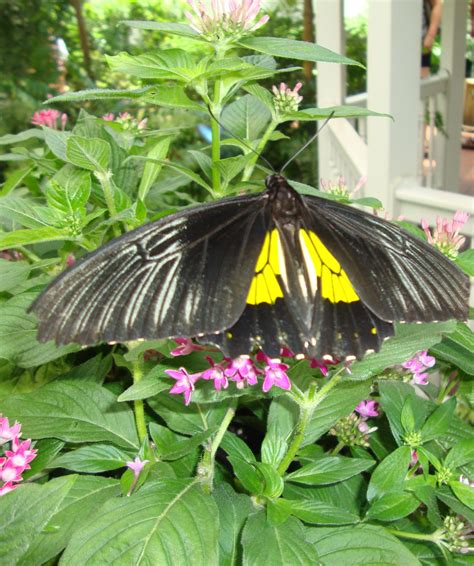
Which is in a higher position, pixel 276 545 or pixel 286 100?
pixel 286 100

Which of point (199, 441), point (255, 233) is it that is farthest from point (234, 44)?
point (199, 441)

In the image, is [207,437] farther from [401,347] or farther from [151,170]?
[151,170]

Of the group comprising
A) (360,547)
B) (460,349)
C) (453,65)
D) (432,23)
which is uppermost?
(432,23)

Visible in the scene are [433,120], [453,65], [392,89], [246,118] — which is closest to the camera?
[246,118]

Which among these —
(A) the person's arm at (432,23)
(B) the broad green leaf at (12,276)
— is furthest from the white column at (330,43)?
(B) the broad green leaf at (12,276)

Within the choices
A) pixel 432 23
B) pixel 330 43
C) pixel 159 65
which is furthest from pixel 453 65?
pixel 159 65

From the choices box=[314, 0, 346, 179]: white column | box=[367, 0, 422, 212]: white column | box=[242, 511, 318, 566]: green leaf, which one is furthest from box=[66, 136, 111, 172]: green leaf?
box=[314, 0, 346, 179]: white column

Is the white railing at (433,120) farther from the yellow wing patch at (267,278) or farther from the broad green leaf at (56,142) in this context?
the yellow wing patch at (267,278)
